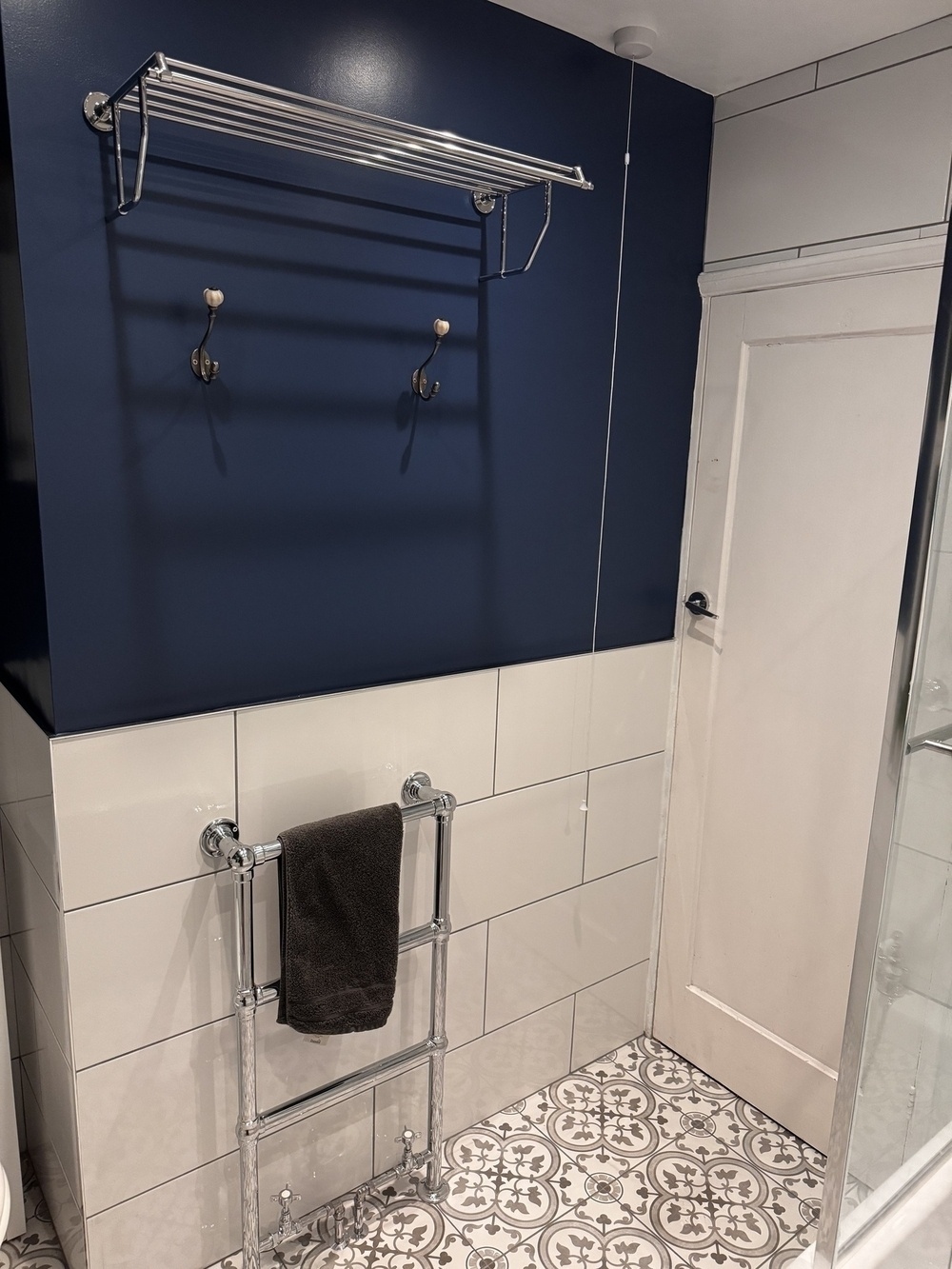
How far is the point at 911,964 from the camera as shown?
1221mm

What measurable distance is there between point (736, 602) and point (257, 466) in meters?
1.06

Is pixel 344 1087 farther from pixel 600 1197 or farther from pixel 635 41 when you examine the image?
pixel 635 41

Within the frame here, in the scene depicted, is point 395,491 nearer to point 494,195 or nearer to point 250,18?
point 494,195

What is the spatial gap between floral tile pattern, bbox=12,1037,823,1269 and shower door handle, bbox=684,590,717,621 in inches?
41.9

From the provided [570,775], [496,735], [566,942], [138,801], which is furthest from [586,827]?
[138,801]

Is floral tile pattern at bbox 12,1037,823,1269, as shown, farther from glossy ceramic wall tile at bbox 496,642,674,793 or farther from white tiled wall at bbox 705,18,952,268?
white tiled wall at bbox 705,18,952,268

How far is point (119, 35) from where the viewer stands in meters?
1.20

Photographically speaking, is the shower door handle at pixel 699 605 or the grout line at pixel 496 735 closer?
the grout line at pixel 496 735

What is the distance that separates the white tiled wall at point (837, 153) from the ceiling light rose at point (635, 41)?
28 centimetres

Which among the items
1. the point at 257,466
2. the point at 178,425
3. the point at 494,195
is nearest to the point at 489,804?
the point at 257,466

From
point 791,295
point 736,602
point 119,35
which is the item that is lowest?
point 736,602

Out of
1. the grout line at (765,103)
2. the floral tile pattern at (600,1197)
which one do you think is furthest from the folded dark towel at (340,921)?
the grout line at (765,103)

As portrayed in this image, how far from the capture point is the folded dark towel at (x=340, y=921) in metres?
1.47

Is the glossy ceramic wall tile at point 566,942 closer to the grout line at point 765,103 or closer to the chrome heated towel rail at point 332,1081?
the chrome heated towel rail at point 332,1081
